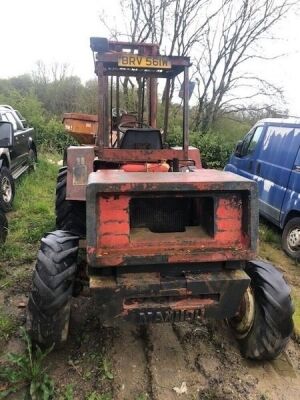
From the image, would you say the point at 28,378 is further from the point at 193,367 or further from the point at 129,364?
the point at 193,367

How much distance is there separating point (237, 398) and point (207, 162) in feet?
39.9

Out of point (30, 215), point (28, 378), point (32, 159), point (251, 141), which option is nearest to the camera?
point (28, 378)

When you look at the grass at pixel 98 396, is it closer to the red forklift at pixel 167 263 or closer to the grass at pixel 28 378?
the grass at pixel 28 378

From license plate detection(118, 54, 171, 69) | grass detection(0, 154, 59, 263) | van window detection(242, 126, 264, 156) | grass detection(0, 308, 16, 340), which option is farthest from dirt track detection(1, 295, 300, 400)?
van window detection(242, 126, 264, 156)

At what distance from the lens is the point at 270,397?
2879mm

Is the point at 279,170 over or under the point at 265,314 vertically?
over

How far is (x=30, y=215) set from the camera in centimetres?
691

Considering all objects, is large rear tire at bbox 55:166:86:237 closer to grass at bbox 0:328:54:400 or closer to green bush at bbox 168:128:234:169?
grass at bbox 0:328:54:400

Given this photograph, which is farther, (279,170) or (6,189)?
(6,189)

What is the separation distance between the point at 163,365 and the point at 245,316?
2.50 feet

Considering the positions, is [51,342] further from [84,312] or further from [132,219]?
[132,219]

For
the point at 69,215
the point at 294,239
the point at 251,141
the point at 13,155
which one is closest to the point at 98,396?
the point at 69,215

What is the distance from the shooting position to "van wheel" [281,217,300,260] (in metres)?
5.67

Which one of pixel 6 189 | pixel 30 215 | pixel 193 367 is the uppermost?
pixel 6 189
